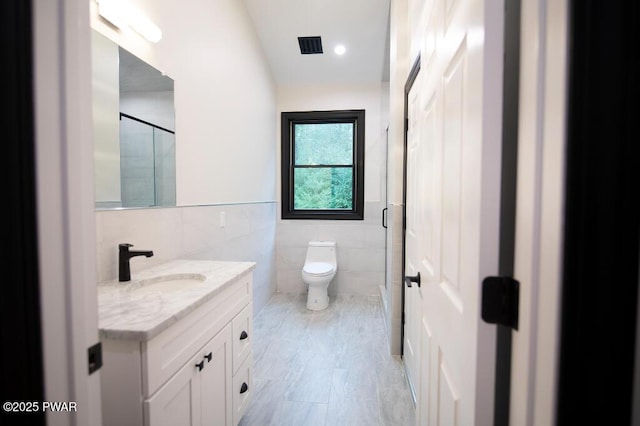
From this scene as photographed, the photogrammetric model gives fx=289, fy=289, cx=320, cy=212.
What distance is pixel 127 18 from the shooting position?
132 cm

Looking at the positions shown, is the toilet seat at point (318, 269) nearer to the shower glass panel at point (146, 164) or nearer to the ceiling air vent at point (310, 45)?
the shower glass panel at point (146, 164)

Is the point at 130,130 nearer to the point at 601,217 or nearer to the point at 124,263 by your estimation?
the point at 124,263

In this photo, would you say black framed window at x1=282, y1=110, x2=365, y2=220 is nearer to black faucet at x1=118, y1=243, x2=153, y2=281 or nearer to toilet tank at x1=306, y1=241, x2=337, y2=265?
toilet tank at x1=306, y1=241, x2=337, y2=265

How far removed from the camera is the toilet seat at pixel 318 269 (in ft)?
10.0

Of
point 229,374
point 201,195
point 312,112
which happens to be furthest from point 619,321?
point 312,112

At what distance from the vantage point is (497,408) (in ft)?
1.93

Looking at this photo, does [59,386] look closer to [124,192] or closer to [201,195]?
[124,192]

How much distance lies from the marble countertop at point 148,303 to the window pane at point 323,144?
2.51m

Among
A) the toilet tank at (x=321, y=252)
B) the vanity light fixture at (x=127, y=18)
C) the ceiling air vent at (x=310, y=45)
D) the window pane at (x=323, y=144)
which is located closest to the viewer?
the vanity light fixture at (x=127, y=18)

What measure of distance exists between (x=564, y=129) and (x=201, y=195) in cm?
195

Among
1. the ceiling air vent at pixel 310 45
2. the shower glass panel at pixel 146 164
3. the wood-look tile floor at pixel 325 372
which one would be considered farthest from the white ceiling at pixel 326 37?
the wood-look tile floor at pixel 325 372

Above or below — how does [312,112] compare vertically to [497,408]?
above

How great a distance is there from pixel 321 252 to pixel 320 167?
1.10 metres

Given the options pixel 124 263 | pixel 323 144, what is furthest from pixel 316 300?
pixel 124 263
